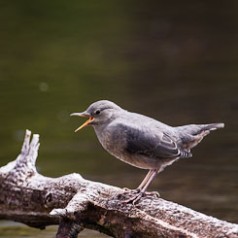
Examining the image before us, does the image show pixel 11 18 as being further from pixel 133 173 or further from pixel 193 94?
pixel 133 173

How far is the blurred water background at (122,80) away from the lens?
28.6 ft

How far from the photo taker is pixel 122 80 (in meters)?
12.7

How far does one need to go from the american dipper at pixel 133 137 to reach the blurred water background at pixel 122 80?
3.30 ft

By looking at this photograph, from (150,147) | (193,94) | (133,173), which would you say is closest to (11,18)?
(193,94)

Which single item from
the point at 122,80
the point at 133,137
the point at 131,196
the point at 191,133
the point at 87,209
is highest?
the point at 122,80

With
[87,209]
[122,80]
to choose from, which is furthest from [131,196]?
[122,80]

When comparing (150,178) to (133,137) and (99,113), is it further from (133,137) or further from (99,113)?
(99,113)

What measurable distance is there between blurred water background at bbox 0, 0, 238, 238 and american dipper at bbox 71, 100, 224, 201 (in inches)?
39.6

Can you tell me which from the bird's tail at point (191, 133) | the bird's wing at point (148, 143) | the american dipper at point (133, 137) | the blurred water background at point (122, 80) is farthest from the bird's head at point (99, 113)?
the blurred water background at point (122, 80)

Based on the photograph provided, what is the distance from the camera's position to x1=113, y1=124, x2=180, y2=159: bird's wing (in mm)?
6234

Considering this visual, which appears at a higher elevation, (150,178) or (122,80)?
(122,80)

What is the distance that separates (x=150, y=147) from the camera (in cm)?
630

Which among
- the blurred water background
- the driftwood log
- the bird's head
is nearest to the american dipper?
the bird's head

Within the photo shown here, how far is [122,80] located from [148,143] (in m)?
6.43
